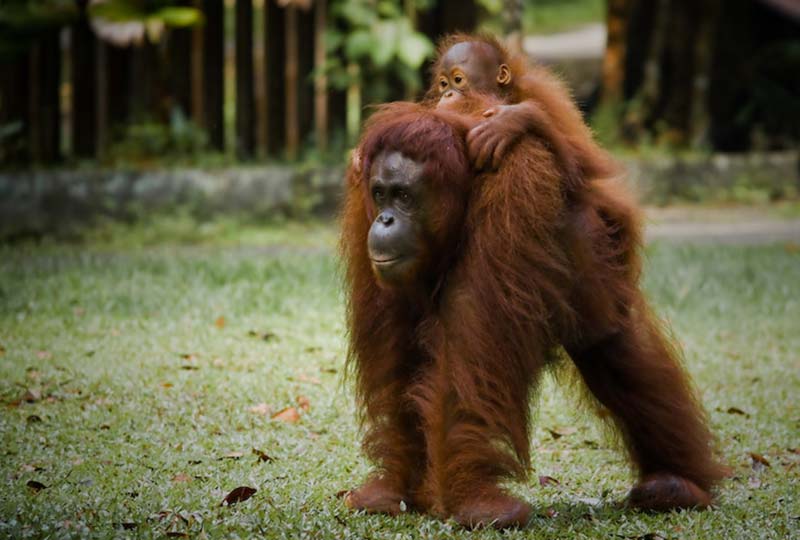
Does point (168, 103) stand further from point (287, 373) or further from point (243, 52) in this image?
point (287, 373)

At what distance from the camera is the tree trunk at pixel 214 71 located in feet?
29.1

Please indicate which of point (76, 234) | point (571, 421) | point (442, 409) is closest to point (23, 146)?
point (76, 234)

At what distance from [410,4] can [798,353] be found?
5.11 m

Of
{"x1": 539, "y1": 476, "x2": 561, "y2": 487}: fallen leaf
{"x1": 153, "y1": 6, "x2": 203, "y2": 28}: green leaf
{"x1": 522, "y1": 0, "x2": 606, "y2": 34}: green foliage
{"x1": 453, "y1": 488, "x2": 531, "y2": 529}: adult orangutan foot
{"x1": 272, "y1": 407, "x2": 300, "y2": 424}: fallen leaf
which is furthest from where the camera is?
{"x1": 522, "y1": 0, "x2": 606, "y2": 34}: green foliage

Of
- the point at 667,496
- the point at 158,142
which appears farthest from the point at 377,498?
the point at 158,142

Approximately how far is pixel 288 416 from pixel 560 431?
3.20ft

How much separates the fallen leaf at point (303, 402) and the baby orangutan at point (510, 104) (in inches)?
47.2

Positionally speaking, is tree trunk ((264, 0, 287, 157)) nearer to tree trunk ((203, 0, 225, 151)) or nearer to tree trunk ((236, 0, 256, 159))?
tree trunk ((236, 0, 256, 159))

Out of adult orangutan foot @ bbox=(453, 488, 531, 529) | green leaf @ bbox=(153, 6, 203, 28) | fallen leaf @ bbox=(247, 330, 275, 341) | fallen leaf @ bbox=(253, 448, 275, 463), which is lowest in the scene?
fallen leaf @ bbox=(247, 330, 275, 341)

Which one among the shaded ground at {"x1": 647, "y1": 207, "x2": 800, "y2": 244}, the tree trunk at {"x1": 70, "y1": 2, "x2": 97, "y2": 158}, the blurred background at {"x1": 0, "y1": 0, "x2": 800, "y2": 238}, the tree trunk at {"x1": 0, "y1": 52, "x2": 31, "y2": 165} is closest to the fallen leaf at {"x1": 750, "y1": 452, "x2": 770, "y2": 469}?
the shaded ground at {"x1": 647, "y1": 207, "x2": 800, "y2": 244}

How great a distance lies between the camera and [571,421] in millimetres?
4258

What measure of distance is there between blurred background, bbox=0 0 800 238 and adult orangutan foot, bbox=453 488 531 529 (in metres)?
5.36

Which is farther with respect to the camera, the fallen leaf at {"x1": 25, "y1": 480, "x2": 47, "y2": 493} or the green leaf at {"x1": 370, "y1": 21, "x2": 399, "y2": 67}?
the green leaf at {"x1": 370, "y1": 21, "x2": 399, "y2": 67}

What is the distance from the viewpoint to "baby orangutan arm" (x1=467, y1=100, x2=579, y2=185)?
2.89 m
